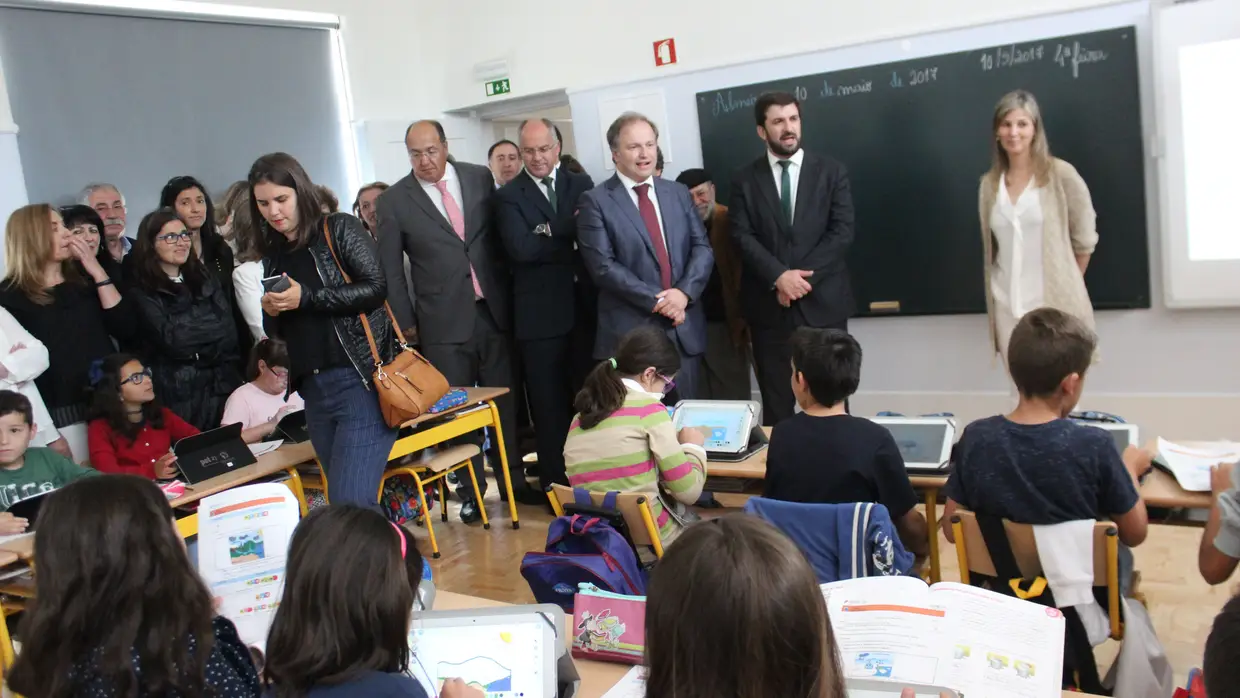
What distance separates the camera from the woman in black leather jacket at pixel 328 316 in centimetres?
280

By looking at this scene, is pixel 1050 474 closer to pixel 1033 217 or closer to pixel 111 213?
pixel 1033 217

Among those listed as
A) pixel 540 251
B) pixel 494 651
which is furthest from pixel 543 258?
pixel 494 651

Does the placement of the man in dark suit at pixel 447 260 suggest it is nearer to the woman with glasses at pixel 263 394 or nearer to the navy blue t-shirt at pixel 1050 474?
the woman with glasses at pixel 263 394

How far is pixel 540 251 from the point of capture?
4402 mm

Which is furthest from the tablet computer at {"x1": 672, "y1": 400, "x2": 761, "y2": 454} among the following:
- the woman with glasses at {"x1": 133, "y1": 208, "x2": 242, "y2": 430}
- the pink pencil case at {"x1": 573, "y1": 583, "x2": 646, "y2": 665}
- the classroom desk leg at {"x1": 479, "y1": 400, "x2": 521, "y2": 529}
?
the woman with glasses at {"x1": 133, "y1": 208, "x2": 242, "y2": 430}

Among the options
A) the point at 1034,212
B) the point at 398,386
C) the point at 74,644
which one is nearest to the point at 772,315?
the point at 1034,212

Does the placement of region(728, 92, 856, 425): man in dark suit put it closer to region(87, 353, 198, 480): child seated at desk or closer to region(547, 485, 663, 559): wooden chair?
region(547, 485, 663, 559): wooden chair

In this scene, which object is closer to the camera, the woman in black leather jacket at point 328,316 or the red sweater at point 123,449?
the woman in black leather jacket at point 328,316

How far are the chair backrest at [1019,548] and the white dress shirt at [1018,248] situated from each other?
211 centimetres

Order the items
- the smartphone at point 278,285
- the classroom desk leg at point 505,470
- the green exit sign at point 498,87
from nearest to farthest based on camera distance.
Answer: the smartphone at point 278,285, the classroom desk leg at point 505,470, the green exit sign at point 498,87

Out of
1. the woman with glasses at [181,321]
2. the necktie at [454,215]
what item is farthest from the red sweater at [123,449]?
the necktie at [454,215]

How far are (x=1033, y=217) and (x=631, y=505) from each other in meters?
2.39

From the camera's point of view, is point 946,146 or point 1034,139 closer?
point 1034,139

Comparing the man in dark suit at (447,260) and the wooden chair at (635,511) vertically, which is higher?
the man in dark suit at (447,260)
